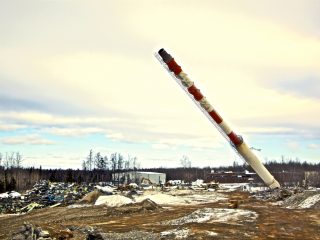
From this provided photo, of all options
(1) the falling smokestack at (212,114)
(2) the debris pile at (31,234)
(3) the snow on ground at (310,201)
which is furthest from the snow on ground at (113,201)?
(2) the debris pile at (31,234)

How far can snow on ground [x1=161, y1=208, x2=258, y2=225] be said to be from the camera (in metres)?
24.9

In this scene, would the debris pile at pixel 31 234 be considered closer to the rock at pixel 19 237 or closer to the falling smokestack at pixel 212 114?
the rock at pixel 19 237

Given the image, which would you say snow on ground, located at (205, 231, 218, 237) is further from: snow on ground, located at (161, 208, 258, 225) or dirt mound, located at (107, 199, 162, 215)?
dirt mound, located at (107, 199, 162, 215)

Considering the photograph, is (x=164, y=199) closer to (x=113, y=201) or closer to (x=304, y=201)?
(x=113, y=201)

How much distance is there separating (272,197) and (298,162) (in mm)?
128178

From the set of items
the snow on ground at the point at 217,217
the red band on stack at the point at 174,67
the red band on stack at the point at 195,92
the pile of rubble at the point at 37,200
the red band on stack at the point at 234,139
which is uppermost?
the red band on stack at the point at 174,67

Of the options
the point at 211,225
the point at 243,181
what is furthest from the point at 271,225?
the point at 243,181

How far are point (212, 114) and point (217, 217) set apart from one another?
1233 cm

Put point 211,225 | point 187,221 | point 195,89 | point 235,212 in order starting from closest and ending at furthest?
point 211,225 → point 187,221 → point 235,212 → point 195,89

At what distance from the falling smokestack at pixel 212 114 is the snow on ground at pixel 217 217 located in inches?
428

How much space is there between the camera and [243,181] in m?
82.2

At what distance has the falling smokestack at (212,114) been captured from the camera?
32.4 m

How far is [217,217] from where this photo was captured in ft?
83.9

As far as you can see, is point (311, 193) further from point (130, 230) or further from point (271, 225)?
point (130, 230)
